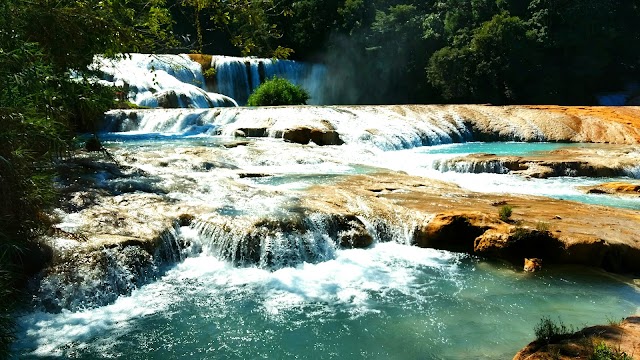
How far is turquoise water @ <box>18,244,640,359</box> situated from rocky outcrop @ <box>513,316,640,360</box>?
0.92m

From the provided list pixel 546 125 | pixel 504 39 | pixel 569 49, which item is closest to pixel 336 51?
pixel 504 39

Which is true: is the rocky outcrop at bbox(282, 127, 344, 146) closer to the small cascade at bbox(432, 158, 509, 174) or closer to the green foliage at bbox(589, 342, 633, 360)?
the small cascade at bbox(432, 158, 509, 174)

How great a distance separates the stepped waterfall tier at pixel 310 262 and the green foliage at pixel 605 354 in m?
1.39

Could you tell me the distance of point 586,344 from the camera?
12.9ft

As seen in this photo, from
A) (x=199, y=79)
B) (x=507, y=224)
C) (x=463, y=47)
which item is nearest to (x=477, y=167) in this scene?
(x=507, y=224)

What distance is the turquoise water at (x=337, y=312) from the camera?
5.19m

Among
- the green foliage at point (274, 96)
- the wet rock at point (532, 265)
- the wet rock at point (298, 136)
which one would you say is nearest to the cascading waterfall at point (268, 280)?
the wet rock at point (532, 265)

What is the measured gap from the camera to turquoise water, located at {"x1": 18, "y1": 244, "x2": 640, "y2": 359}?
5188mm

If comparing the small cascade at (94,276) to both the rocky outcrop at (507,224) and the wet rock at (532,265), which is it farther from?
the wet rock at (532,265)

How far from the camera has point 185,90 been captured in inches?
962

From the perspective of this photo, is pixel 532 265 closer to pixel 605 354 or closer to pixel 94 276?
pixel 605 354

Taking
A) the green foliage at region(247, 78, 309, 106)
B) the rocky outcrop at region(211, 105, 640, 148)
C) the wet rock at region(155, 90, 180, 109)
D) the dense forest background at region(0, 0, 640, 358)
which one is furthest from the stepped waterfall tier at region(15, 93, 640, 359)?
the green foliage at region(247, 78, 309, 106)

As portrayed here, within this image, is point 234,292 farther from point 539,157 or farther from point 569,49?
point 569,49

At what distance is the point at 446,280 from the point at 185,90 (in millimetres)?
19983
